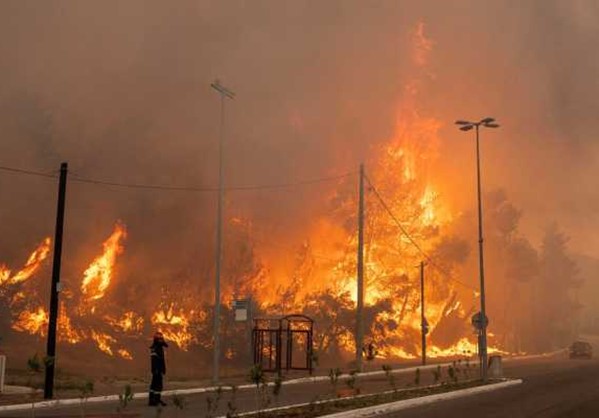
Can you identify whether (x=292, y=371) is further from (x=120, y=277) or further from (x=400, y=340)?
(x=400, y=340)

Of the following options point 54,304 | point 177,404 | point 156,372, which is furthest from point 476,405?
point 54,304

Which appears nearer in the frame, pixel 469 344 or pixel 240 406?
pixel 240 406

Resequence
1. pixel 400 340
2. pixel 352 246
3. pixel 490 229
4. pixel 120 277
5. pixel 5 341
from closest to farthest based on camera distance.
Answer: pixel 5 341, pixel 120 277, pixel 352 246, pixel 400 340, pixel 490 229

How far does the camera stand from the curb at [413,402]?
13.8 m

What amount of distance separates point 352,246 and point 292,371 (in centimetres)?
3096

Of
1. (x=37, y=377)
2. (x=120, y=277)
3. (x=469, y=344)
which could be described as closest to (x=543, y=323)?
(x=469, y=344)

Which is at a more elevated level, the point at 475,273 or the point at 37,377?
the point at 475,273

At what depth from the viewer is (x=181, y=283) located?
58.9 meters

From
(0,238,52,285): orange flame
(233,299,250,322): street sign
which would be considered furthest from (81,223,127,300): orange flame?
(233,299,250,322): street sign

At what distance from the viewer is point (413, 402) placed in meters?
16.7

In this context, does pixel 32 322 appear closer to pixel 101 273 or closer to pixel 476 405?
pixel 101 273

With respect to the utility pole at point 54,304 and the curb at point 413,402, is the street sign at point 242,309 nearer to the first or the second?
the utility pole at point 54,304

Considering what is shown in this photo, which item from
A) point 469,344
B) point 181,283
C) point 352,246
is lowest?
point 469,344

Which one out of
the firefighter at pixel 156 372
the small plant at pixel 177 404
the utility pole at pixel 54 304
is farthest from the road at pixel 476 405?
the utility pole at pixel 54 304
